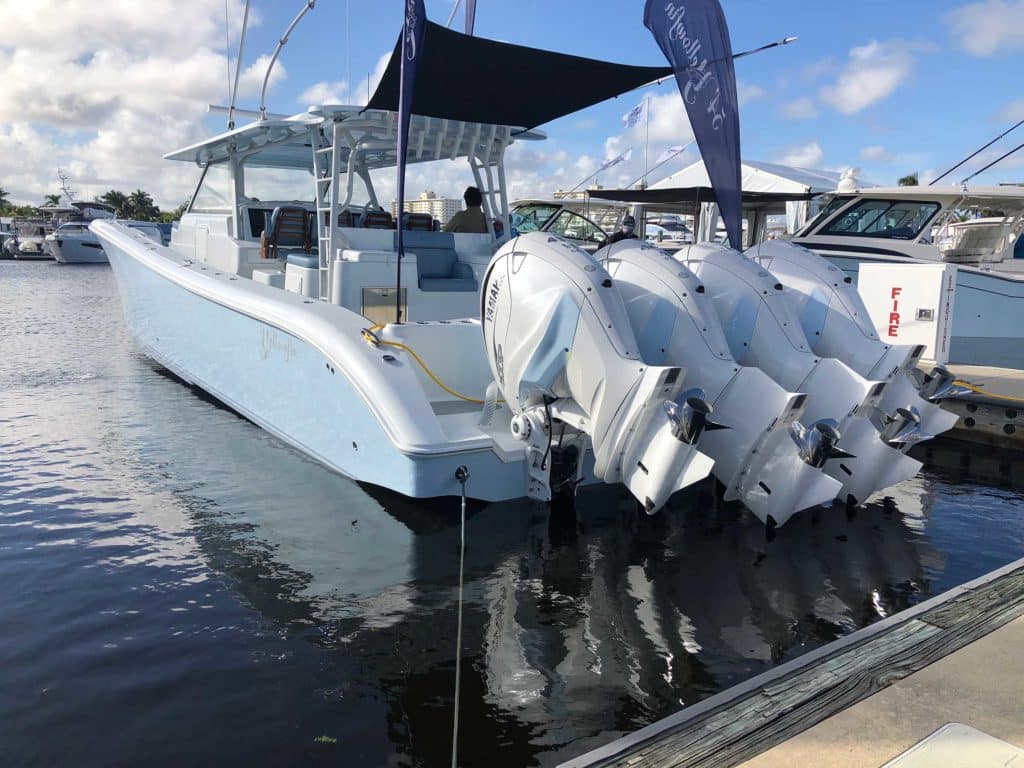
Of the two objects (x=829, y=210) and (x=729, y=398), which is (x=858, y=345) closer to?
(x=729, y=398)

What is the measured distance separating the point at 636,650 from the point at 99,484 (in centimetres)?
428

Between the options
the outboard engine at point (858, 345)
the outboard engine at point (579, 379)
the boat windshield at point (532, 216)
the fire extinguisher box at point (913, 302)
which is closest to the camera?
the outboard engine at point (579, 379)

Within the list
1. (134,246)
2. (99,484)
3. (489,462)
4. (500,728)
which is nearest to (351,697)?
(500,728)

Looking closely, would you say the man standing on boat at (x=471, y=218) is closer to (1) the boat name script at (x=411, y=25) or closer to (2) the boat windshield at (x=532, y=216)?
(1) the boat name script at (x=411, y=25)

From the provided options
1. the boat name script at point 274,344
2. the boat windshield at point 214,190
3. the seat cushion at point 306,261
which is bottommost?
the boat name script at point 274,344

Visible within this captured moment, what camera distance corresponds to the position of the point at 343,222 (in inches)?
273

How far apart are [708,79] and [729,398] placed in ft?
9.06

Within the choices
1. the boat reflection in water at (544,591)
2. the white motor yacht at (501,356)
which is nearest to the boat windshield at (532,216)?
the white motor yacht at (501,356)

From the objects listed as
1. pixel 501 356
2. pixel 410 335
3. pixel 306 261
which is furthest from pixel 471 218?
pixel 501 356

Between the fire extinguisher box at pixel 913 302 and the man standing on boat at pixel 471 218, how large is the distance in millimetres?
4844

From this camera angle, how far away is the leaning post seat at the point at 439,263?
6.39 meters

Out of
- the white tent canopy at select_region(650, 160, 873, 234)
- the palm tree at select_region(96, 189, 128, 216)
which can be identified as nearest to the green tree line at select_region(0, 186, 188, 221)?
the palm tree at select_region(96, 189, 128, 216)

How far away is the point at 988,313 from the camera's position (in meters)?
11.4

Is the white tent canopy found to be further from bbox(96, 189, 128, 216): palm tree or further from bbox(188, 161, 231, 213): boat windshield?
bbox(96, 189, 128, 216): palm tree
